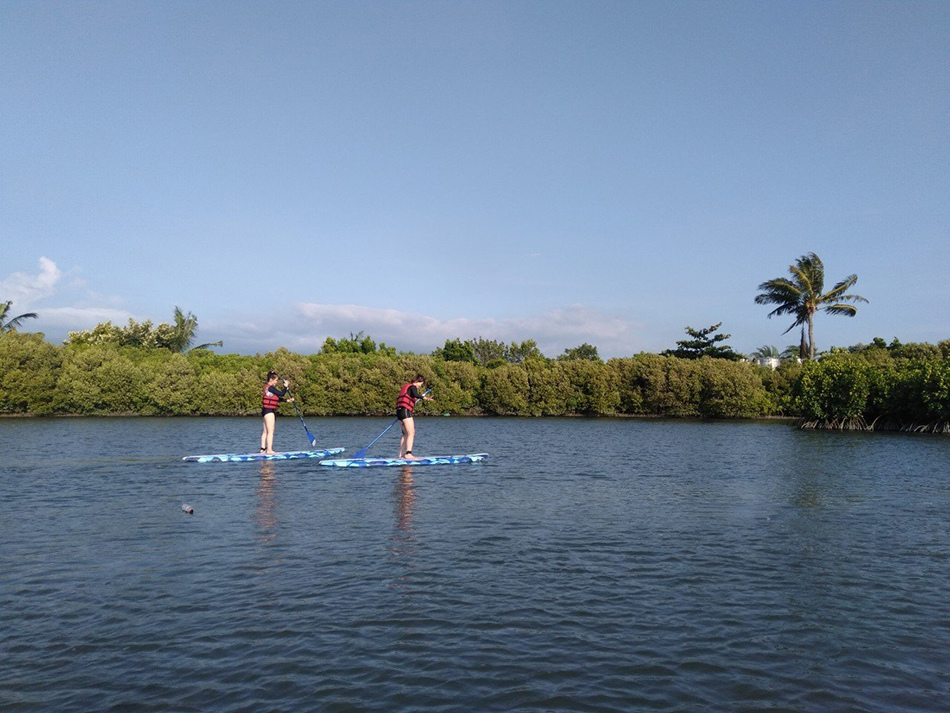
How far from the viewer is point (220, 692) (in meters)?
7.71

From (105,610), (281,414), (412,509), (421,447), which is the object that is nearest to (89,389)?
(281,414)

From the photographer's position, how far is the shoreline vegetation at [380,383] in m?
77.8

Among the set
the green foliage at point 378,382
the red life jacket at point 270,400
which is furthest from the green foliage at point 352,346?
the red life jacket at point 270,400

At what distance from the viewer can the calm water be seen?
26.1 ft

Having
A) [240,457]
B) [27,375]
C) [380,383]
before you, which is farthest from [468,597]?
[27,375]

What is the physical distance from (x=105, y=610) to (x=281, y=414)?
76.4m

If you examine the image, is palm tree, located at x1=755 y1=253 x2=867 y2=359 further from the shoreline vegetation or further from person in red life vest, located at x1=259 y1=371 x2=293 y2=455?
person in red life vest, located at x1=259 y1=371 x2=293 y2=455

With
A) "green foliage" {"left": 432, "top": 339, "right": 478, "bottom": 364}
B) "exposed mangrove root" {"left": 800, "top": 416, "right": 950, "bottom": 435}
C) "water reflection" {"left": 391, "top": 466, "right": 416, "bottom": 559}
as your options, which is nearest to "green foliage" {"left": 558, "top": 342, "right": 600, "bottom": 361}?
"green foliage" {"left": 432, "top": 339, "right": 478, "bottom": 364}

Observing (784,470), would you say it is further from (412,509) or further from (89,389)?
(89,389)

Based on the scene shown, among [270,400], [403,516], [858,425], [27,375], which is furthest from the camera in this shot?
[27,375]

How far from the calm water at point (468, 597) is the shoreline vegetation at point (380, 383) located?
54.7 metres

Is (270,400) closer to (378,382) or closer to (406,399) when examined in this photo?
(406,399)

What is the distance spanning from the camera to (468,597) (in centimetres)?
1104

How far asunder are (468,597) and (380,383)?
7668 cm
